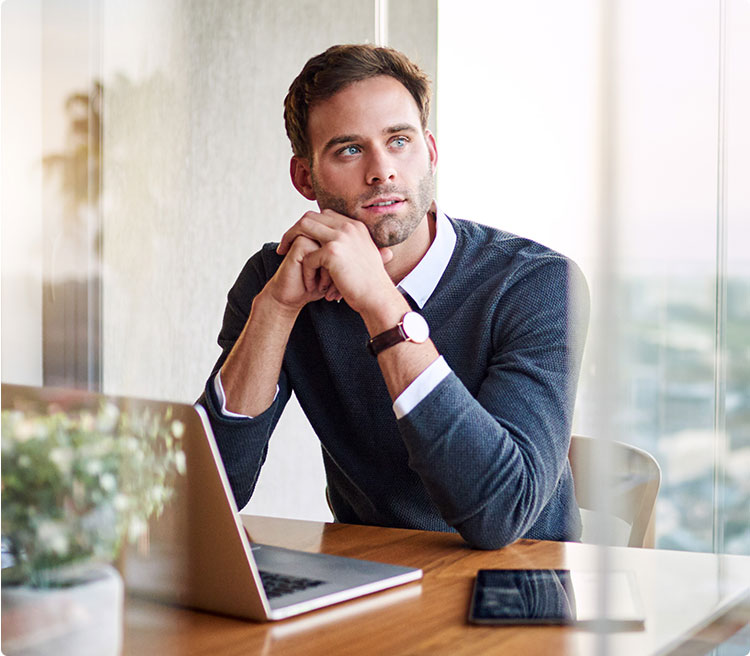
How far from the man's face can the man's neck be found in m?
0.03

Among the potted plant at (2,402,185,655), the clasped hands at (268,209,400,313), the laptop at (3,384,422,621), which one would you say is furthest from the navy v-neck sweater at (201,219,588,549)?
the potted plant at (2,402,185,655)

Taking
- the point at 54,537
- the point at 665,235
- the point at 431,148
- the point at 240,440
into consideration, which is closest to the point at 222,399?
the point at 240,440

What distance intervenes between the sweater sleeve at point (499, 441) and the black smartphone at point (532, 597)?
96mm

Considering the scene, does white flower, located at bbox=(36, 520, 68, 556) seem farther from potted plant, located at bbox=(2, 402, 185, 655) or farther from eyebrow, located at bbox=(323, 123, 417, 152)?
eyebrow, located at bbox=(323, 123, 417, 152)

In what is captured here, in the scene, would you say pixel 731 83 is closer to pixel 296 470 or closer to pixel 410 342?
pixel 410 342

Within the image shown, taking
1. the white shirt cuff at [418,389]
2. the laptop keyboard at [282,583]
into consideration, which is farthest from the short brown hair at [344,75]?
the laptop keyboard at [282,583]

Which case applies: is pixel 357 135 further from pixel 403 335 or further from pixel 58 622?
pixel 58 622

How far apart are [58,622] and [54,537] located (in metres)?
0.04

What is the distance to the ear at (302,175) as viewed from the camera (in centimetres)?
121

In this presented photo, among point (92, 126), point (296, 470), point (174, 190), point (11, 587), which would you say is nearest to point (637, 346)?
point (11, 587)

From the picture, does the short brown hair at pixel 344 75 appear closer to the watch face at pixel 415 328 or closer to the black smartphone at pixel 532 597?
the watch face at pixel 415 328

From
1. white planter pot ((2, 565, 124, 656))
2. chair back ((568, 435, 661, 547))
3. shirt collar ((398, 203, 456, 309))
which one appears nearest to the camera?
chair back ((568, 435, 661, 547))

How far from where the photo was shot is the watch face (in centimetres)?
84

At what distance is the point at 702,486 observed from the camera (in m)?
0.35
